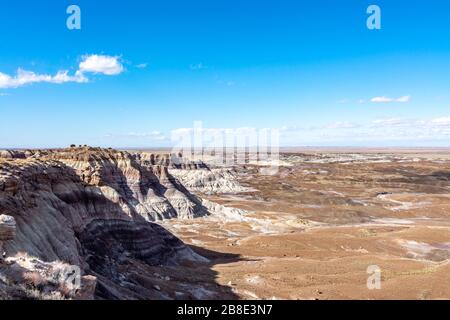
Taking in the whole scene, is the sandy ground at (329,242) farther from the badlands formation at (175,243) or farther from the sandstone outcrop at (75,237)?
the sandstone outcrop at (75,237)

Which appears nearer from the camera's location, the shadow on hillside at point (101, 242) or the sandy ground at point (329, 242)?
the shadow on hillside at point (101, 242)

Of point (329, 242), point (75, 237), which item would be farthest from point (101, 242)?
point (329, 242)

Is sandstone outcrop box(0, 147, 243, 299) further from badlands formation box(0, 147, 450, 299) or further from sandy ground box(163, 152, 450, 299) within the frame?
sandy ground box(163, 152, 450, 299)

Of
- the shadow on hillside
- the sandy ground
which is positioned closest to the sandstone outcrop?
the shadow on hillside

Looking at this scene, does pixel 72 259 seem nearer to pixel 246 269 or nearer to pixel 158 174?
pixel 246 269

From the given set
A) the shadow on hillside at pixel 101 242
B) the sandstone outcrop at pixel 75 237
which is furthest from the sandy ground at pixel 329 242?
the sandstone outcrop at pixel 75 237
